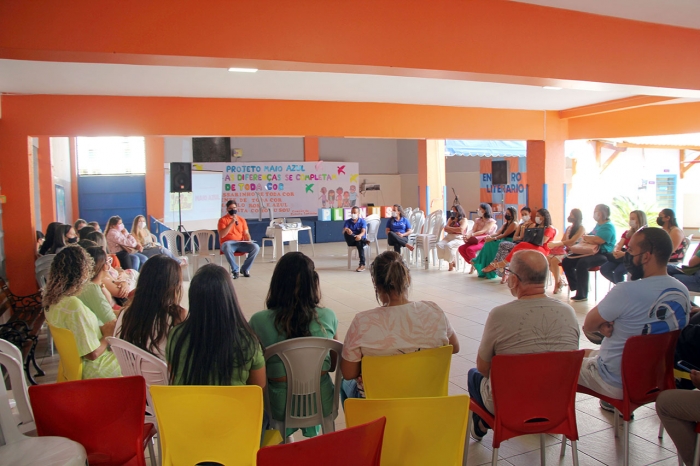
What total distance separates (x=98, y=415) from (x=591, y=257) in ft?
19.2

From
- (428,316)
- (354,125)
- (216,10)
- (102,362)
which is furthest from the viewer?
(354,125)

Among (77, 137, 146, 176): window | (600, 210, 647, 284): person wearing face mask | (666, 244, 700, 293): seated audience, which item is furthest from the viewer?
(77, 137, 146, 176): window

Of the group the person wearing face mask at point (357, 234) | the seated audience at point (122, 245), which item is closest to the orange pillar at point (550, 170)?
the person wearing face mask at point (357, 234)

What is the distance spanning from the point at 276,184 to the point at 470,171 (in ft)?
24.4

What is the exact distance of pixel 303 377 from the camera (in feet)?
8.05

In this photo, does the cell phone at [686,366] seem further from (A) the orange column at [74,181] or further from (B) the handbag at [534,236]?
(A) the orange column at [74,181]

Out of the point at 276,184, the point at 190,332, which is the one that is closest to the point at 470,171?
the point at 276,184

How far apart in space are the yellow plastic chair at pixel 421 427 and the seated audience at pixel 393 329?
650mm

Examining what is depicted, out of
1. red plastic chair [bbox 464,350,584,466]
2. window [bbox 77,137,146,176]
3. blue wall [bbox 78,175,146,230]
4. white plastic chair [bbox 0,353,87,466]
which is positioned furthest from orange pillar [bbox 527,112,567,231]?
window [bbox 77,137,146,176]

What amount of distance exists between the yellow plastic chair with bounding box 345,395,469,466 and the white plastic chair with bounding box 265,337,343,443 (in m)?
0.70

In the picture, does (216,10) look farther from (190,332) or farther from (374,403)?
(374,403)

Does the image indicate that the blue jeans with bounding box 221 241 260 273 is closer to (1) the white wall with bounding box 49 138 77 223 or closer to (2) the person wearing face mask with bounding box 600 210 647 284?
(1) the white wall with bounding box 49 138 77 223

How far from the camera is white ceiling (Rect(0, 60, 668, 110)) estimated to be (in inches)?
222

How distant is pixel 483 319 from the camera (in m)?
5.83
